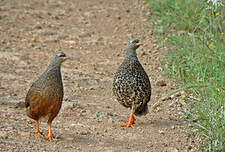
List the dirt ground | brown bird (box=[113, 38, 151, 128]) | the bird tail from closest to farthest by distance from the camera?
the dirt ground
brown bird (box=[113, 38, 151, 128])
the bird tail

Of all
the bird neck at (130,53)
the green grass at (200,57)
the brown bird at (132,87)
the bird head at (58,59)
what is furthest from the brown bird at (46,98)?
the green grass at (200,57)

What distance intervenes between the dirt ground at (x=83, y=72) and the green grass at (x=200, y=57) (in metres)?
0.27

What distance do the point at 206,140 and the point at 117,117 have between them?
1.53 metres

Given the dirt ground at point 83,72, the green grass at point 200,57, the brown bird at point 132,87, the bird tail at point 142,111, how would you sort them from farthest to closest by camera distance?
1. the bird tail at point 142,111
2. the brown bird at point 132,87
3. the dirt ground at point 83,72
4. the green grass at point 200,57

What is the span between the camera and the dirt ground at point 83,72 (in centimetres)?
544

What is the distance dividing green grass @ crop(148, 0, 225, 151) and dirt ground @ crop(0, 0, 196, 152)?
27 centimetres

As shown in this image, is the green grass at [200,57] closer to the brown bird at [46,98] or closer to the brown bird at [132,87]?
the brown bird at [132,87]

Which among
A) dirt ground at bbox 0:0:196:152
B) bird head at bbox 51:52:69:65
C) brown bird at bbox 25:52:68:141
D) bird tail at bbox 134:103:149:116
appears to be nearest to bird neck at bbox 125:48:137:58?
bird tail at bbox 134:103:149:116

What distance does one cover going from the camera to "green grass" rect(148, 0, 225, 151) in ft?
16.9

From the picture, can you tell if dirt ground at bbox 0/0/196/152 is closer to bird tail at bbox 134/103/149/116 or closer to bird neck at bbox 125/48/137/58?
bird tail at bbox 134/103/149/116

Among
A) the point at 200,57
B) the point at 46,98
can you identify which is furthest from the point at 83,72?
the point at 46,98

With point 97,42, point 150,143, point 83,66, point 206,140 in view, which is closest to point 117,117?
point 150,143

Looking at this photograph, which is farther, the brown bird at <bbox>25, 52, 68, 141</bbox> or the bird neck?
the bird neck

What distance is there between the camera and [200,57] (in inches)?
291
